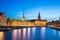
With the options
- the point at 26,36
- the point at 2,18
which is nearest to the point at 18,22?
the point at 2,18

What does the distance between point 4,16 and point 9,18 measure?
17254 millimetres

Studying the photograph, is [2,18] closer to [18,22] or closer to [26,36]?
[18,22]

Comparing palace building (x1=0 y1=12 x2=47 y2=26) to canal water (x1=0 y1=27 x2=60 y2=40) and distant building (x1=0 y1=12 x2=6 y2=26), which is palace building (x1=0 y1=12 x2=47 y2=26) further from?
canal water (x1=0 y1=27 x2=60 y2=40)

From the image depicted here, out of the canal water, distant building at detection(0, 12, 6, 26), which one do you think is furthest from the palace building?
the canal water

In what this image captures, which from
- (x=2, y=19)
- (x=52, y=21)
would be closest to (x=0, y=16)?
(x=2, y=19)

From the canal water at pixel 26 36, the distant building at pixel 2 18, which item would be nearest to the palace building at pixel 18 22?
the distant building at pixel 2 18

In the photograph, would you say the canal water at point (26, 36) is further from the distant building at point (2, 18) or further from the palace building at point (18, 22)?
the palace building at point (18, 22)

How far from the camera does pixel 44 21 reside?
17175 cm

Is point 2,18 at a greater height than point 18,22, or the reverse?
point 2,18

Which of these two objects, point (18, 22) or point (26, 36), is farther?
point (18, 22)

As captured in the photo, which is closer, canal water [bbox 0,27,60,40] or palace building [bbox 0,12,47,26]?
canal water [bbox 0,27,60,40]

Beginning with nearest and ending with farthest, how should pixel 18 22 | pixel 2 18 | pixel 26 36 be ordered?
pixel 26 36, pixel 2 18, pixel 18 22

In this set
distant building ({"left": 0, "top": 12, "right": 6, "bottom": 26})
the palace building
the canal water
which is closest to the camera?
the canal water

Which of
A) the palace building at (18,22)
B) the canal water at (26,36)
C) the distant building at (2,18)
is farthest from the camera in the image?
the palace building at (18,22)
